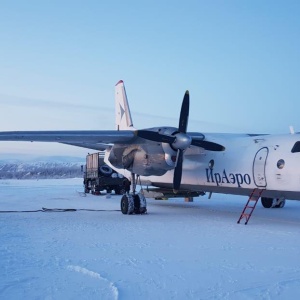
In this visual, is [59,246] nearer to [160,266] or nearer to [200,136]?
[160,266]

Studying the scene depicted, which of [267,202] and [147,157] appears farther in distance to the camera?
[267,202]

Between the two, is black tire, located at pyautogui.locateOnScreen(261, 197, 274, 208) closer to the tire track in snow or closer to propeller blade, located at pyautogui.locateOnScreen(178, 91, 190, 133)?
propeller blade, located at pyautogui.locateOnScreen(178, 91, 190, 133)

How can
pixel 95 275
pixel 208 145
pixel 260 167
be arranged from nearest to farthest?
1. pixel 95 275
2. pixel 260 167
3. pixel 208 145

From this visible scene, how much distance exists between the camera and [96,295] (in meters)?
4.84

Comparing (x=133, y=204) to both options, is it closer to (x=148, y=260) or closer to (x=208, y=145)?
(x=208, y=145)

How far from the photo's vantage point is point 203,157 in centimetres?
1448

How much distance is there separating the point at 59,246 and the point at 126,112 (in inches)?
469

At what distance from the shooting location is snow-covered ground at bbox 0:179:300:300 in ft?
16.6

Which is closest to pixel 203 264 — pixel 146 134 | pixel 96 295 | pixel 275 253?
pixel 275 253

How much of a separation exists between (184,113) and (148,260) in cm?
739

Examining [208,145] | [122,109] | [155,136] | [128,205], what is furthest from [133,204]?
[122,109]

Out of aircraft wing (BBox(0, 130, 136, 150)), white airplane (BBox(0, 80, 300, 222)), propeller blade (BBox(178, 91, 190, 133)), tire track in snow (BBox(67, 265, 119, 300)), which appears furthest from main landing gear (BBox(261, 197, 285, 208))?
tire track in snow (BBox(67, 265, 119, 300))

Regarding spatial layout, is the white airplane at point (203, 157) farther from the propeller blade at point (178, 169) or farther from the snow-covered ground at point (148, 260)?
the snow-covered ground at point (148, 260)

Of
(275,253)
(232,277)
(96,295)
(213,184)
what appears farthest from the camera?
(213,184)
